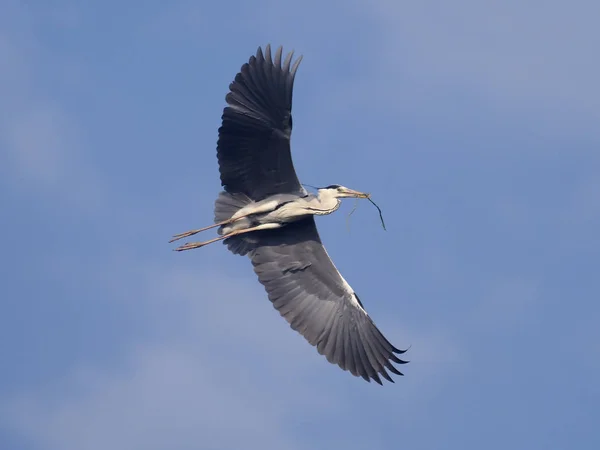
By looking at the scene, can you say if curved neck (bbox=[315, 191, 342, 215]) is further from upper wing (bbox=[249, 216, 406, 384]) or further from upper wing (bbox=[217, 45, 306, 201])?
upper wing (bbox=[217, 45, 306, 201])

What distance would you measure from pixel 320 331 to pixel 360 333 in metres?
0.63

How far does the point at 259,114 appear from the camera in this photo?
57.7 feet

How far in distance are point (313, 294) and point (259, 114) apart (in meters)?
3.14

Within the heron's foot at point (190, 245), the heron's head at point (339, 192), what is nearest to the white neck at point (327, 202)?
the heron's head at point (339, 192)

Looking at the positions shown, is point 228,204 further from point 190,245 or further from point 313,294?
point 313,294

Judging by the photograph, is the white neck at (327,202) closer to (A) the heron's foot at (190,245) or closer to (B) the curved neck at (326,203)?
(B) the curved neck at (326,203)

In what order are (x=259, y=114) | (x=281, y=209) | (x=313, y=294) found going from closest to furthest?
1. (x=259, y=114)
2. (x=281, y=209)
3. (x=313, y=294)

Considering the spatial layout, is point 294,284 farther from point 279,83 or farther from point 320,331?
point 279,83

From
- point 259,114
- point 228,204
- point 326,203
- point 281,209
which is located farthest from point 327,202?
point 259,114

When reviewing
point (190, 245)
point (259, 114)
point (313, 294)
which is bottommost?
point (313, 294)

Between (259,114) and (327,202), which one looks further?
(327,202)

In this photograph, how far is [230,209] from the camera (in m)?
18.5

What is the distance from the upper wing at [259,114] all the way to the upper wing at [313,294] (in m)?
1.55

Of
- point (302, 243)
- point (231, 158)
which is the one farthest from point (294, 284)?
point (231, 158)
